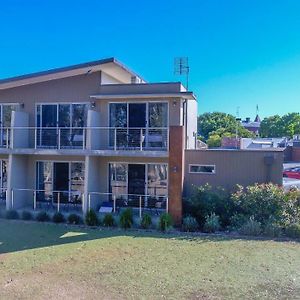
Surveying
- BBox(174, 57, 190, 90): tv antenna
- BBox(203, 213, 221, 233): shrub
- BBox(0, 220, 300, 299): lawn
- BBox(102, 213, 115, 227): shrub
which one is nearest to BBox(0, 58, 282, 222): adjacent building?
BBox(102, 213, 115, 227): shrub

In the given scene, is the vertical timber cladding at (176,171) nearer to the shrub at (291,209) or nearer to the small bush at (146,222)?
the small bush at (146,222)

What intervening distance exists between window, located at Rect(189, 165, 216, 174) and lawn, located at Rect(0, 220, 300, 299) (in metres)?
4.10

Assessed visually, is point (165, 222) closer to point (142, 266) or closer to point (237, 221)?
point (237, 221)

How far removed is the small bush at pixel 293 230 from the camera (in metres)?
12.0

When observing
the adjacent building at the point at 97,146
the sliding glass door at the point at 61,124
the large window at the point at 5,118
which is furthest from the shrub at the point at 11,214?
the large window at the point at 5,118

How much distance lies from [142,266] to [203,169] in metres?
7.60

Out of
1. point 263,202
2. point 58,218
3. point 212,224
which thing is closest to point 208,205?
point 212,224

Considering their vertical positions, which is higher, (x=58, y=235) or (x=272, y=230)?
(x=272, y=230)

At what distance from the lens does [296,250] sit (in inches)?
412

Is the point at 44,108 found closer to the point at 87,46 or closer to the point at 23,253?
the point at 87,46

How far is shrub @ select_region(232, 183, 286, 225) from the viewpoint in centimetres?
1306

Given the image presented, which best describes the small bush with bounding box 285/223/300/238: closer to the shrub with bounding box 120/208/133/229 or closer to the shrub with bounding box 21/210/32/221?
the shrub with bounding box 120/208/133/229

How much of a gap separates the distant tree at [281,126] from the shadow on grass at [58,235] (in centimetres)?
6684

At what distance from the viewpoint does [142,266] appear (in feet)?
29.3
